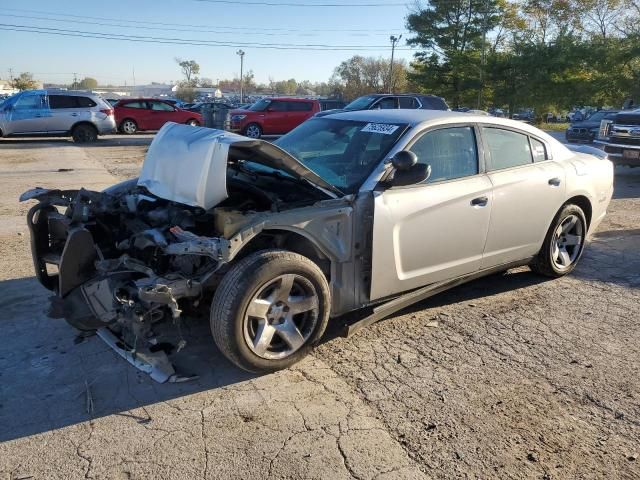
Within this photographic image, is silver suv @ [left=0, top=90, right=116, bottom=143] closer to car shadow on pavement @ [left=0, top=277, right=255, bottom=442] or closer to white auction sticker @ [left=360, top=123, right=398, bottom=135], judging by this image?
car shadow on pavement @ [left=0, top=277, right=255, bottom=442]

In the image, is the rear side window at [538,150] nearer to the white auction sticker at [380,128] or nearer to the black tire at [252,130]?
the white auction sticker at [380,128]

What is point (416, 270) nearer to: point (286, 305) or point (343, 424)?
point (286, 305)

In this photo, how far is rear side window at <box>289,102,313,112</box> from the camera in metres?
21.7

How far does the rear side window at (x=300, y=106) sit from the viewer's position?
2169cm

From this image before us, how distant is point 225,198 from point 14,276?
2897 mm

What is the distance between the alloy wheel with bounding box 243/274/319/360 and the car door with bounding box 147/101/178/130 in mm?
21533

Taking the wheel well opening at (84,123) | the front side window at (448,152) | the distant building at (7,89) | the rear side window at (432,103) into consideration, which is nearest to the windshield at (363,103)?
the rear side window at (432,103)

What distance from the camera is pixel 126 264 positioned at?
322 cm

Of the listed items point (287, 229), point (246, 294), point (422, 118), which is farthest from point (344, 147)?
point (246, 294)

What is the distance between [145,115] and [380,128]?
69.5ft

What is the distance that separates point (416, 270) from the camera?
3947mm

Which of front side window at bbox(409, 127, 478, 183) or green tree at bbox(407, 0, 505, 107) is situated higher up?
green tree at bbox(407, 0, 505, 107)

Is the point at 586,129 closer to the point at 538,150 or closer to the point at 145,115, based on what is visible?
the point at 538,150

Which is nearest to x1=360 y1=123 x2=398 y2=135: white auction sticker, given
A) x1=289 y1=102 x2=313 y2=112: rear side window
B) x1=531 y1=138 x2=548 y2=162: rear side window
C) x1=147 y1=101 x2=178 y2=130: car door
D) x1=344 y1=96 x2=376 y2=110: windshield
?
x1=531 y1=138 x2=548 y2=162: rear side window
